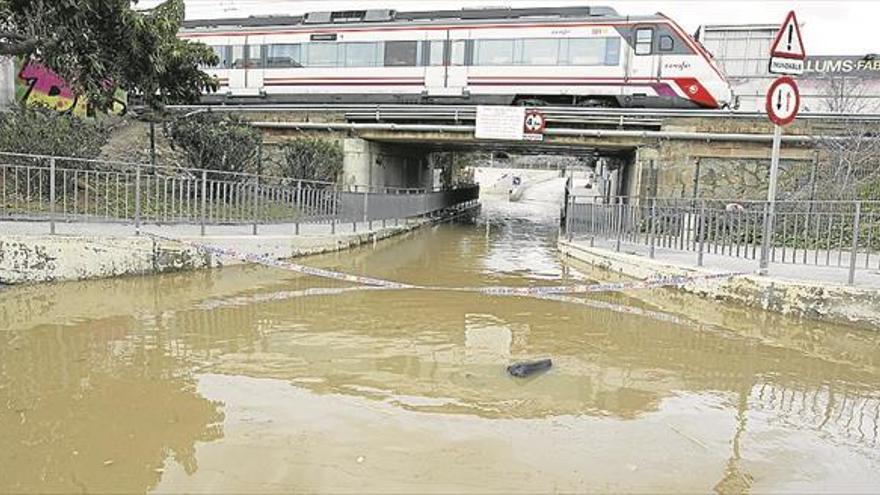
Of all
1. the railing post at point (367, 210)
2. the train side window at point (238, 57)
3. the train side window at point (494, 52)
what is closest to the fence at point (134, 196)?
the railing post at point (367, 210)

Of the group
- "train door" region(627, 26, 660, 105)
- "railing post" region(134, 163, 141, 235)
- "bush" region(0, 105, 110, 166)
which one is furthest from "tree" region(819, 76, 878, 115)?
"bush" region(0, 105, 110, 166)

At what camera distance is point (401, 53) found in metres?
20.3

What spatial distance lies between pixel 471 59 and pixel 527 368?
1581 cm

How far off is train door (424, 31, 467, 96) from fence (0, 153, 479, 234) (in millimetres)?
6989

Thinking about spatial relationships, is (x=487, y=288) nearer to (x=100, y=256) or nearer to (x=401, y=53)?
(x=100, y=256)

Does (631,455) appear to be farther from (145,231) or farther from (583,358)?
(145,231)

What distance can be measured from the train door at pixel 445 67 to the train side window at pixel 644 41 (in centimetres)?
490

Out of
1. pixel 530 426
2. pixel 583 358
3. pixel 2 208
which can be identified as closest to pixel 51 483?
pixel 530 426

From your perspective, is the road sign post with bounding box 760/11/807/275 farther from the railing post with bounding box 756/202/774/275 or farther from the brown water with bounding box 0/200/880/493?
the brown water with bounding box 0/200/880/493

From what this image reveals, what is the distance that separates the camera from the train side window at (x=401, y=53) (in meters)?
20.1

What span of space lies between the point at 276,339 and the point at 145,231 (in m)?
4.91

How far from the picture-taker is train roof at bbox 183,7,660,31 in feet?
63.4

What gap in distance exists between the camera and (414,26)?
20000 mm

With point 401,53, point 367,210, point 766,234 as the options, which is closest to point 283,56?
point 401,53
